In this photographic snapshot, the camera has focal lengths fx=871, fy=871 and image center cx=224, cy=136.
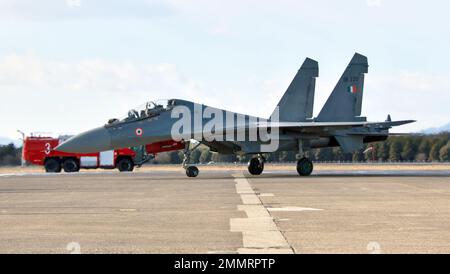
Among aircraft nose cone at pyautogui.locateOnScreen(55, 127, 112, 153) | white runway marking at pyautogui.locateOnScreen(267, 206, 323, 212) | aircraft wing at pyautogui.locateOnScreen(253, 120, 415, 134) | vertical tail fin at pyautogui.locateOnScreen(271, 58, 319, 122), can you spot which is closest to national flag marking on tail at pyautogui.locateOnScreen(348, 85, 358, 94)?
vertical tail fin at pyautogui.locateOnScreen(271, 58, 319, 122)

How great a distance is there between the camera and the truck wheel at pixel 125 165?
5449cm

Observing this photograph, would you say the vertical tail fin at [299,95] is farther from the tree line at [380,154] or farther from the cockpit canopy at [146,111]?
the tree line at [380,154]

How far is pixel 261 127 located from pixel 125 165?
63.3ft

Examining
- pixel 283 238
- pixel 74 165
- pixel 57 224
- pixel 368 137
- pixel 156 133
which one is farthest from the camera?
pixel 74 165

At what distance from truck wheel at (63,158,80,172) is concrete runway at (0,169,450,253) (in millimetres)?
31744

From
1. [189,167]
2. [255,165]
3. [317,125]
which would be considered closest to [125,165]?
[255,165]

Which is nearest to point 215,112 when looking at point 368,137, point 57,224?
point 368,137

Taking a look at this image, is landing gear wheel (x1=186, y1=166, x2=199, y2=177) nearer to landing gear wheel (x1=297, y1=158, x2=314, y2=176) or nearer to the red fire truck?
landing gear wheel (x1=297, y1=158, x2=314, y2=176)

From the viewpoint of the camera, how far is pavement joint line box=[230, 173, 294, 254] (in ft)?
35.3

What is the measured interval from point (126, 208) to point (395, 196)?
714 centimetres
